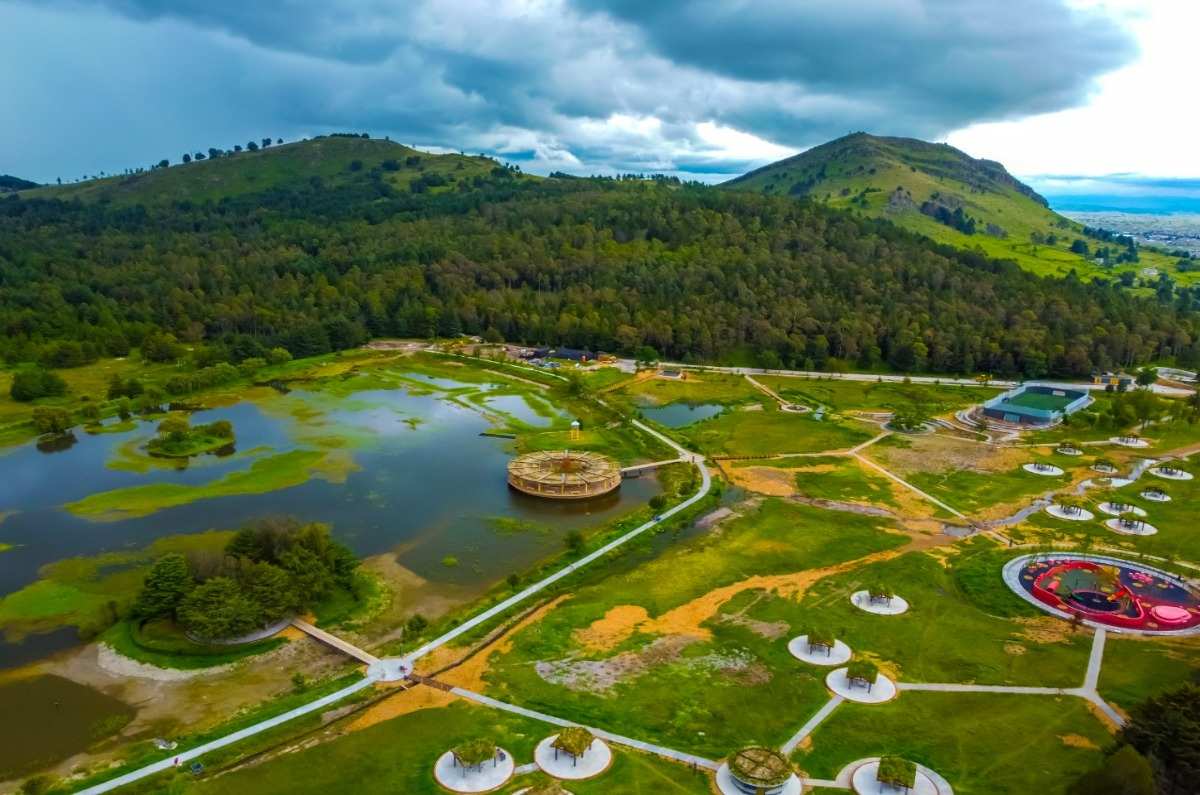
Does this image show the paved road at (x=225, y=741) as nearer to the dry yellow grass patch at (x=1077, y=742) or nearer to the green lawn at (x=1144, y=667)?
the dry yellow grass patch at (x=1077, y=742)

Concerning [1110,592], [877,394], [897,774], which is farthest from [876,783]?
[877,394]

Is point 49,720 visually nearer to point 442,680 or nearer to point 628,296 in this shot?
point 442,680

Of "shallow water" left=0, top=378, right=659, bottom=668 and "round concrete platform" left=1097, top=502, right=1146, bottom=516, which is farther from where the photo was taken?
"round concrete platform" left=1097, top=502, right=1146, bottom=516

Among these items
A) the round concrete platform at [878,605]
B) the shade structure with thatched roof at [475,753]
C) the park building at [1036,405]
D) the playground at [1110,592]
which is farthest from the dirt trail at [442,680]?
the park building at [1036,405]

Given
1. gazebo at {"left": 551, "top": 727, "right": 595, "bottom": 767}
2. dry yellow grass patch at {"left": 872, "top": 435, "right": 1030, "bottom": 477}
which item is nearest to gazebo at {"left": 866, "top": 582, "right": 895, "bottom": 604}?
gazebo at {"left": 551, "top": 727, "right": 595, "bottom": 767}

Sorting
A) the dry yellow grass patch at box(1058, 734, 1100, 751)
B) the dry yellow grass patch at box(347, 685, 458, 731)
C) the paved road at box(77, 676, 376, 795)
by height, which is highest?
the paved road at box(77, 676, 376, 795)

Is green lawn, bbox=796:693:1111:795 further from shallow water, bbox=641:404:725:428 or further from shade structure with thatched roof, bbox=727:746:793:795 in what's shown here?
shallow water, bbox=641:404:725:428
